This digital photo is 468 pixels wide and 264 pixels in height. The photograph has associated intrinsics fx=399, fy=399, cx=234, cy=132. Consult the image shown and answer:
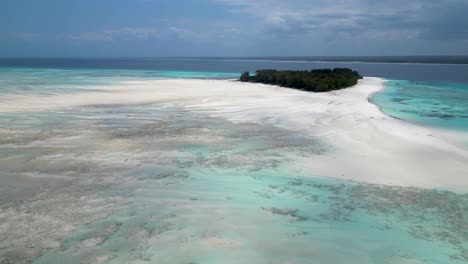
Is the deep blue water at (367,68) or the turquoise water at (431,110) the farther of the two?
the deep blue water at (367,68)

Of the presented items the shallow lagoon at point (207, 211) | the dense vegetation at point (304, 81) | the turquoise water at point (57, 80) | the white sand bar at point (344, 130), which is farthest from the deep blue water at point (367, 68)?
the shallow lagoon at point (207, 211)

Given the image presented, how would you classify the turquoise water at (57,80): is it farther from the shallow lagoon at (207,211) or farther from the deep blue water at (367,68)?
the deep blue water at (367,68)

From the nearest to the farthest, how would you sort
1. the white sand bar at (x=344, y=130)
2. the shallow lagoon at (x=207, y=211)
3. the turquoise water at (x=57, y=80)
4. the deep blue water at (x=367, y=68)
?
1. the shallow lagoon at (x=207, y=211)
2. the white sand bar at (x=344, y=130)
3. the turquoise water at (x=57, y=80)
4. the deep blue water at (x=367, y=68)

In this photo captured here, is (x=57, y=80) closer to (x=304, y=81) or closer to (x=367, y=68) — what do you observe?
(x=304, y=81)

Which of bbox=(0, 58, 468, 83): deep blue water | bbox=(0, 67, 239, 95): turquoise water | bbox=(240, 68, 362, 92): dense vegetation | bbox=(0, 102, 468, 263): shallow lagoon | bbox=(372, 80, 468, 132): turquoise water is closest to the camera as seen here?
bbox=(0, 102, 468, 263): shallow lagoon

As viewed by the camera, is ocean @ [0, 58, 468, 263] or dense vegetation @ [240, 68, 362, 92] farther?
dense vegetation @ [240, 68, 362, 92]

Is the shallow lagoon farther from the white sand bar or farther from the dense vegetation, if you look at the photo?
the dense vegetation

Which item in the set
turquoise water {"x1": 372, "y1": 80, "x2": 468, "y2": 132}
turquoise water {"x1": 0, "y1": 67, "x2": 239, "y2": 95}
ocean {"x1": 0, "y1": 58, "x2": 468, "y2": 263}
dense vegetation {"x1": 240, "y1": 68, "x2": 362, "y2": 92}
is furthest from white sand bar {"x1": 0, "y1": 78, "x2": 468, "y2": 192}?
turquoise water {"x1": 0, "y1": 67, "x2": 239, "y2": 95}

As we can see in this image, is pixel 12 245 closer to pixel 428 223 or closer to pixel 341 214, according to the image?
pixel 341 214

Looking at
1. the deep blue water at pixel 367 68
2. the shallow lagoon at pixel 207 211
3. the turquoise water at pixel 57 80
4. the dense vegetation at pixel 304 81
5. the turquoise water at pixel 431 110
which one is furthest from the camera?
the deep blue water at pixel 367 68
